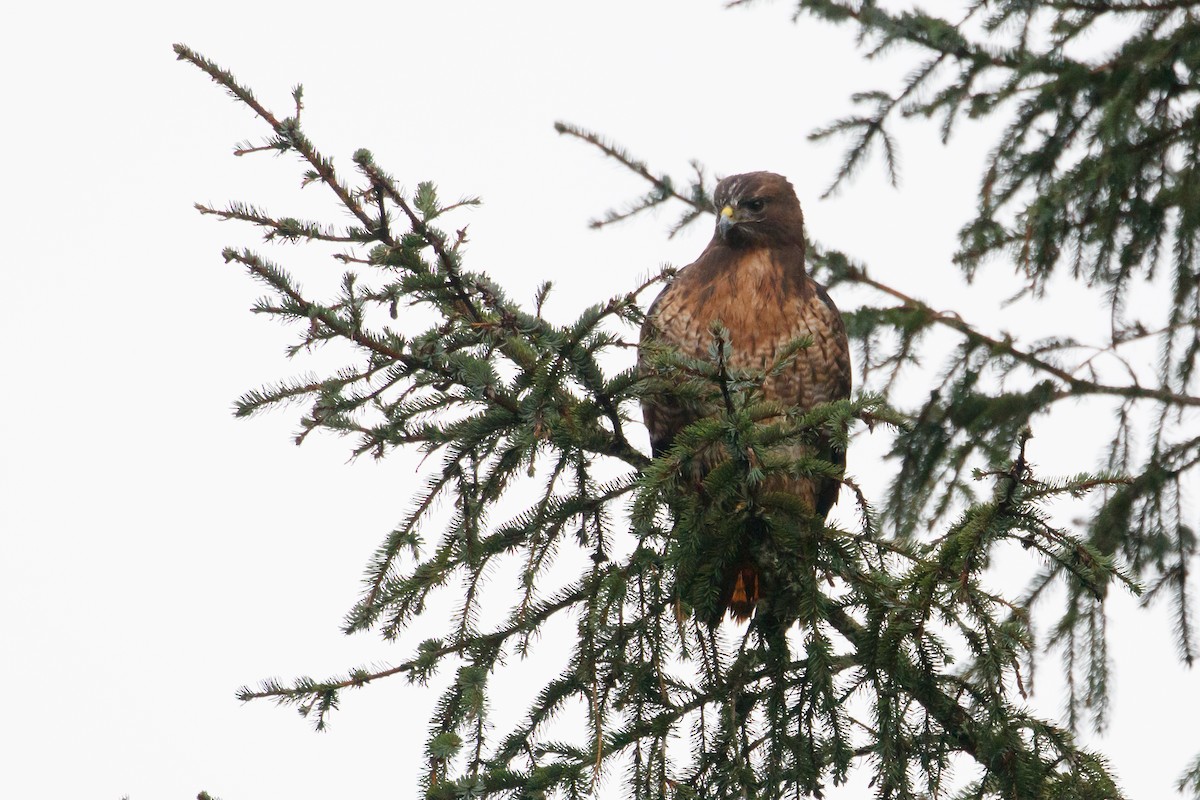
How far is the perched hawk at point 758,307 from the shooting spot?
4.71 metres

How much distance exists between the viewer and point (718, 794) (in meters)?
3.11

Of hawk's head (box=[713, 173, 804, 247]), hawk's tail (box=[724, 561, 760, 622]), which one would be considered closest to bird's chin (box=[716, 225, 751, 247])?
hawk's head (box=[713, 173, 804, 247])

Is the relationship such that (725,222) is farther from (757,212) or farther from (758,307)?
(758,307)

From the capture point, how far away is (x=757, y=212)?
16.8 feet

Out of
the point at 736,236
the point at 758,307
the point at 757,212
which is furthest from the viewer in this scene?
the point at 757,212

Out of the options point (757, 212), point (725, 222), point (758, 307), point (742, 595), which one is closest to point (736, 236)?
point (725, 222)

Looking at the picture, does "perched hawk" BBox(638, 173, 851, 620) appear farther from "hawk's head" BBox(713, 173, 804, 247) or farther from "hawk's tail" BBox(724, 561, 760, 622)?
"hawk's tail" BBox(724, 561, 760, 622)

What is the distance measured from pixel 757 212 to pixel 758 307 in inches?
21.4

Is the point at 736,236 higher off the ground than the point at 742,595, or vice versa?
the point at 736,236

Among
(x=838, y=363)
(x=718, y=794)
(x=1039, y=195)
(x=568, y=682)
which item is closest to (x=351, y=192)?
(x=568, y=682)

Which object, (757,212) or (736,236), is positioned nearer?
(736,236)

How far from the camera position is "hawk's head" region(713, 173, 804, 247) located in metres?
5.01

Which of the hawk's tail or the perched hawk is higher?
the perched hawk

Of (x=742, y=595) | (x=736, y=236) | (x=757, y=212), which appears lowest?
(x=742, y=595)
